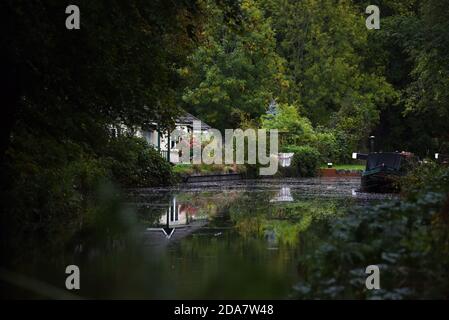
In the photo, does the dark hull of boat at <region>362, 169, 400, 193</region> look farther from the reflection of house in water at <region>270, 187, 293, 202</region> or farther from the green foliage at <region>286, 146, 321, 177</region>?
the green foliage at <region>286, 146, 321, 177</region>

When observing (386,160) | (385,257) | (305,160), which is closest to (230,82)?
(305,160)

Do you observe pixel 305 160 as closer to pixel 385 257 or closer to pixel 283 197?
pixel 283 197

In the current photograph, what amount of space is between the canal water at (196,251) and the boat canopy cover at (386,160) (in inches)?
378

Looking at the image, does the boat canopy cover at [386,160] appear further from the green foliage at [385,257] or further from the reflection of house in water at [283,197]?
the green foliage at [385,257]

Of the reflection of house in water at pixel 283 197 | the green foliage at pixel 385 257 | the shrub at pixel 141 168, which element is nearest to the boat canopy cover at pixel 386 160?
the reflection of house in water at pixel 283 197

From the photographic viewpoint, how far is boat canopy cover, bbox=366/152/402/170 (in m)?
39.2

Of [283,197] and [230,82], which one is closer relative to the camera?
[283,197]

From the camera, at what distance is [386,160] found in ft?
130

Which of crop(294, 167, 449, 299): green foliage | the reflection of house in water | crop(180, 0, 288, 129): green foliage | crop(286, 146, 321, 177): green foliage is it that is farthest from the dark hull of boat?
crop(180, 0, 288, 129): green foliage

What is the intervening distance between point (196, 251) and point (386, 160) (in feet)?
81.6

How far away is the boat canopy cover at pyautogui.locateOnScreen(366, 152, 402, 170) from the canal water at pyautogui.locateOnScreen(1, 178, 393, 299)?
9605 mm

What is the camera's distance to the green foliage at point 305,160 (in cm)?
6234

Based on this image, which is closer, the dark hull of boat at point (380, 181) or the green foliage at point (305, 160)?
the dark hull of boat at point (380, 181)
